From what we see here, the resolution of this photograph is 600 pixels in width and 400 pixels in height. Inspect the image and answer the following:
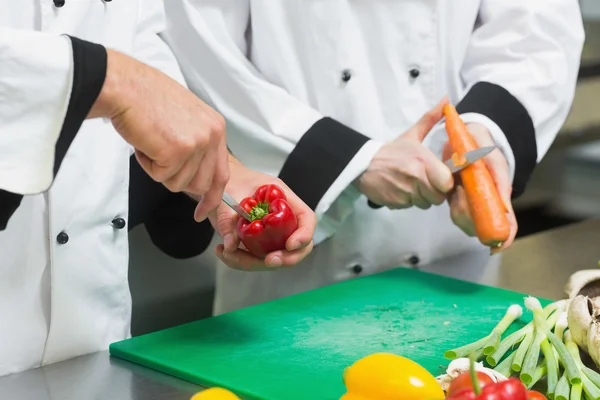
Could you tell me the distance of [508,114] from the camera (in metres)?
1.60

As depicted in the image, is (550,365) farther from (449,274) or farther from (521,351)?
(449,274)

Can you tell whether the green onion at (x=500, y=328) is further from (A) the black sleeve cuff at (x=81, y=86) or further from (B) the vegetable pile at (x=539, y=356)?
(A) the black sleeve cuff at (x=81, y=86)

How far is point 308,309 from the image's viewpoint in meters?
1.35

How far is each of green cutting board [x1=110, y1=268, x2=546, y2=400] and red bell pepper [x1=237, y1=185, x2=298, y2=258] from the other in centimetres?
10

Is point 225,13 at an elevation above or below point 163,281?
above

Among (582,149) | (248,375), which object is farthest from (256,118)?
(582,149)

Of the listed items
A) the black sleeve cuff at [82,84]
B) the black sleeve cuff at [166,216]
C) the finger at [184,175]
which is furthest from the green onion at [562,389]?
the black sleeve cuff at [166,216]

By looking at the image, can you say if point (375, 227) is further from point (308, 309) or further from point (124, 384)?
point (124, 384)

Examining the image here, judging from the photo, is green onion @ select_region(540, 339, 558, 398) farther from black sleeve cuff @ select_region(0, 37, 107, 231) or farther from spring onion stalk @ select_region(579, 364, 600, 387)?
black sleeve cuff @ select_region(0, 37, 107, 231)

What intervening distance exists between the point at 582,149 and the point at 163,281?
6.57 ft

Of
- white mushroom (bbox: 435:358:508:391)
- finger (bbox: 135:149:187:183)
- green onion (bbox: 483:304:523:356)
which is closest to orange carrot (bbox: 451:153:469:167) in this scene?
green onion (bbox: 483:304:523:356)

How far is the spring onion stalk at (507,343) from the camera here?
1097 millimetres

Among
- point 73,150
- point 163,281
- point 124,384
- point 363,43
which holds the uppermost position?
point 363,43

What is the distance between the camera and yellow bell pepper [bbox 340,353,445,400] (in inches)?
36.5
